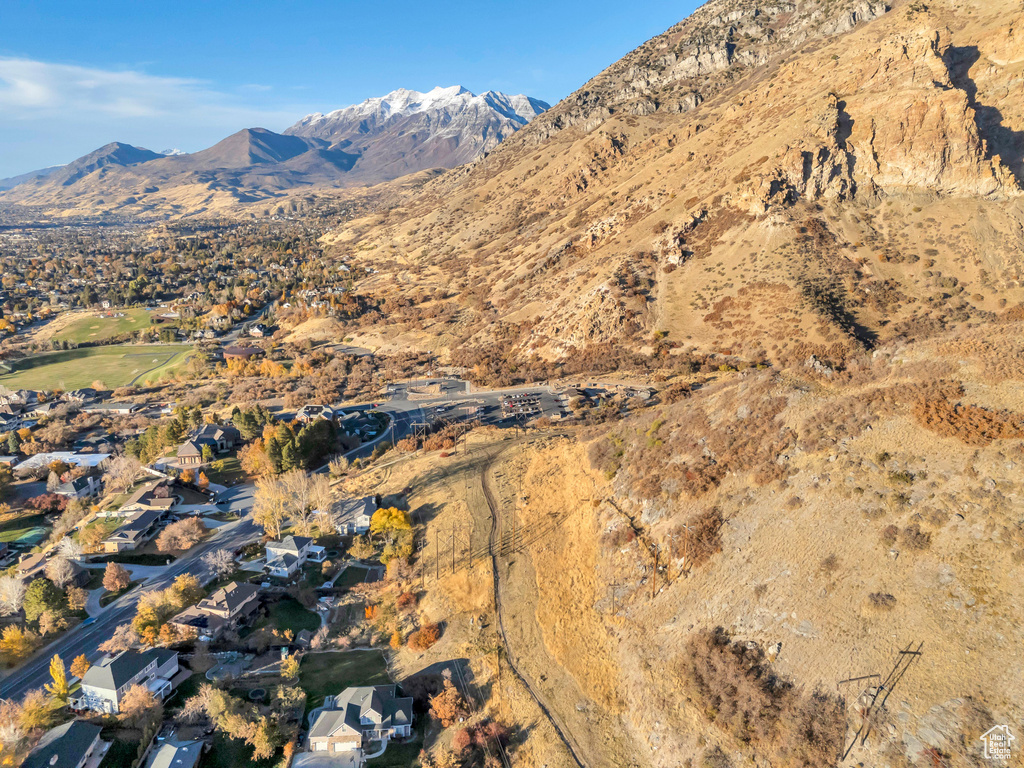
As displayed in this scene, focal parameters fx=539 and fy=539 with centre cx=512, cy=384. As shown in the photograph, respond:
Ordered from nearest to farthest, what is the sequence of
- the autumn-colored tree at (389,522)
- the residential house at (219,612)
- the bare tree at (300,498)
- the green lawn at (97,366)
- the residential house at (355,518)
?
the residential house at (219,612) → the autumn-colored tree at (389,522) → the residential house at (355,518) → the bare tree at (300,498) → the green lawn at (97,366)

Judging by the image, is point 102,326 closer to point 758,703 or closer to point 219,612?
point 219,612

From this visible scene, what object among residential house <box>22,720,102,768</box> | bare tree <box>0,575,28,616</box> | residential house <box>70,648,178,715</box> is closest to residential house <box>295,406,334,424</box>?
bare tree <box>0,575,28,616</box>

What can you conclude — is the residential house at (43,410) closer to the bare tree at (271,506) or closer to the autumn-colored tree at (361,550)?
the bare tree at (271,506)

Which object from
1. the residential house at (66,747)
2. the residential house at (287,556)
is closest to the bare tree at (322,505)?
the residential house at (287,556)

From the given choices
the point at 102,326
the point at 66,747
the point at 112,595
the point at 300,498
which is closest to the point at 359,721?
the point at 66,747

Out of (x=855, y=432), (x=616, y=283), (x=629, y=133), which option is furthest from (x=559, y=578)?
(x=629, y=133)

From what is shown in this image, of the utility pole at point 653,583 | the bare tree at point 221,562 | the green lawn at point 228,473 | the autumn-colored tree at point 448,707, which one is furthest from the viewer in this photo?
the green lawn at point 228,473
